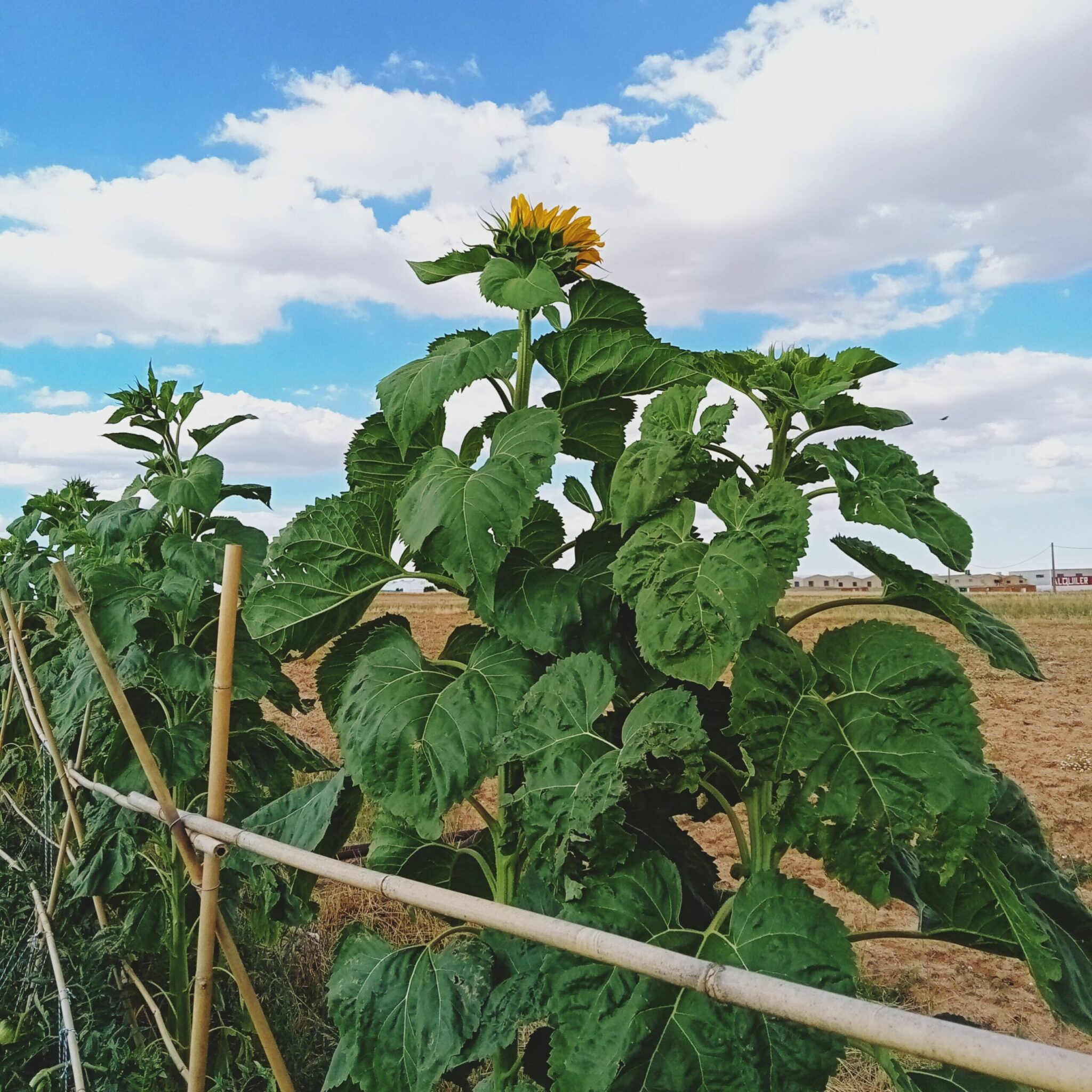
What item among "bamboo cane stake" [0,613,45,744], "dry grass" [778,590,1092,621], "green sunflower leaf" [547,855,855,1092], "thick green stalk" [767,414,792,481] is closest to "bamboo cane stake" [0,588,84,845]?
"bamboo cane stake" [0,613,45,744]

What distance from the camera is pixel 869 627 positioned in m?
1.45

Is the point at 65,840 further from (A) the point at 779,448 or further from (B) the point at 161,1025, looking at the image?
(A) the point at 779,448

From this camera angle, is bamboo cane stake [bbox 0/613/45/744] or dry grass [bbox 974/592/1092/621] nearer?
bamboo cane stake [bbox 0/613/45/744]

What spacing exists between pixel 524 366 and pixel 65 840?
235 centimetres

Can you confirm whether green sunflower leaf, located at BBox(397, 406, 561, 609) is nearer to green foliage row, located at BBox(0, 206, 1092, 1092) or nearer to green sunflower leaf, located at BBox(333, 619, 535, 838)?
green foliage row, located at BBox(0, 206, 1092, 1092)

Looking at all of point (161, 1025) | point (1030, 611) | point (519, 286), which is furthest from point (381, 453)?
point (1030, 611)

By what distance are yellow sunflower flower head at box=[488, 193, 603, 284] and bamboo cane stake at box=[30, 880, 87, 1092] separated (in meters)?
2.18

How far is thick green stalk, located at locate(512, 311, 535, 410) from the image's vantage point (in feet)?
5.98

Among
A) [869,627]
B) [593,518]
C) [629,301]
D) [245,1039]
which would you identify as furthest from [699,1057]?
[245,1039]

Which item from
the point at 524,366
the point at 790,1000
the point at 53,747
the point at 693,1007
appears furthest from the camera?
the point at 53,747

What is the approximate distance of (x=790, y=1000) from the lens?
94cm

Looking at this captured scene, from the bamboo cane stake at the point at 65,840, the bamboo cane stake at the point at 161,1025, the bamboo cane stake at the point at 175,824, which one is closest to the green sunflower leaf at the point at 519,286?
the bamboo cane stake at the point at 175,824

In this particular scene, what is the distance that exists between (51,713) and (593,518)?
197 centimetres

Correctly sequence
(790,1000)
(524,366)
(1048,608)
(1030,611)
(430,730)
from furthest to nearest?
(1048,608) → (1030,611) → (524,366) → (430,730) → (790,1000)
